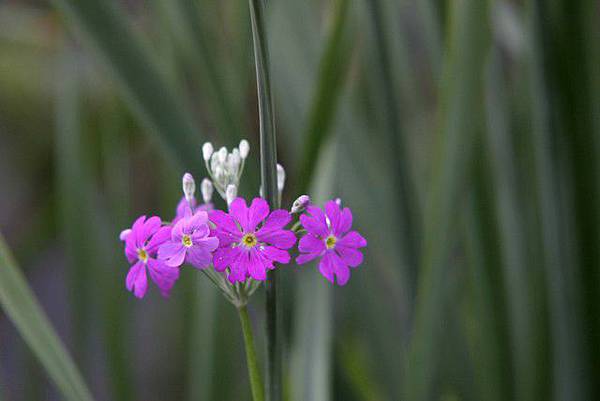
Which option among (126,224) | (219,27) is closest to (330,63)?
(126,224)

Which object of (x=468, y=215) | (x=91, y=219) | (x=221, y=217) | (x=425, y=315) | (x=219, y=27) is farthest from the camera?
(x=219, y=27)

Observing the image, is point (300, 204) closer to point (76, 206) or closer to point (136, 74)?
point (136, 74)

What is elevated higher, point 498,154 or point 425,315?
point 498,154

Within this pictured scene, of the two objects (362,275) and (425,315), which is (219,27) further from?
(425,315)

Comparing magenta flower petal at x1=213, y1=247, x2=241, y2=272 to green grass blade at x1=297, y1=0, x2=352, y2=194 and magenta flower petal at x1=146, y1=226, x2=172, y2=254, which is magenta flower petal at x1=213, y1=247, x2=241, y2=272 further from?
green grass blade at x1=297, y1=0, x2=352, y2=194

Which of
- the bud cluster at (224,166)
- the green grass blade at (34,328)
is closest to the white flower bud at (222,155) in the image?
the bud cluster at (224,166)

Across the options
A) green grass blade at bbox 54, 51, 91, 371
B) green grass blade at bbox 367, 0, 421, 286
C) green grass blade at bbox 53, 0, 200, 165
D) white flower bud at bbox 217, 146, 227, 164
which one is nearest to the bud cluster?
white flower bud at bbox 217, 146, 227, 164

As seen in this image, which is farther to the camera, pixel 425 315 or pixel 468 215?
pixel 468 215

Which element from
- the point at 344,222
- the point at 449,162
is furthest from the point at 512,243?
the point at 344,222
